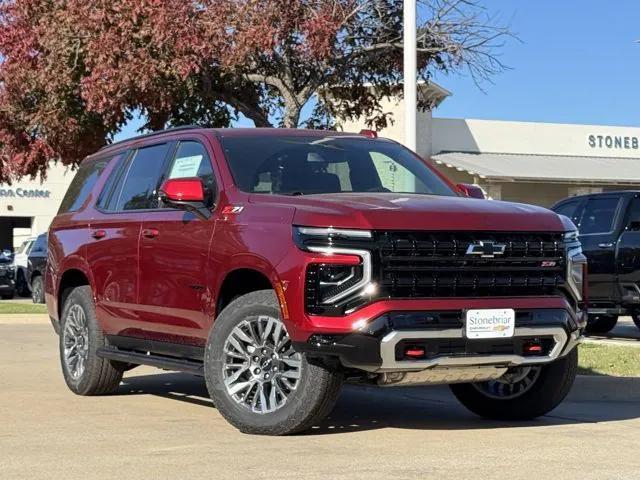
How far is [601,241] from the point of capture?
1481 centimetres

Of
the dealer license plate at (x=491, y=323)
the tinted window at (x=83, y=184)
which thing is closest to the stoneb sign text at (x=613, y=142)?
the tinted window at (x=83, y=184)

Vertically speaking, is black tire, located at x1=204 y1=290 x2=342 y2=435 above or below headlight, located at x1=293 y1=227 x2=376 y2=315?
below

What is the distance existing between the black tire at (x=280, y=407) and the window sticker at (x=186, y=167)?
1312 mm

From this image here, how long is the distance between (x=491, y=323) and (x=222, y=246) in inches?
70.0

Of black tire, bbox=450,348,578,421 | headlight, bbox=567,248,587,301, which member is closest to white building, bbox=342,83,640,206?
black tire, bbox=450,348,578,421

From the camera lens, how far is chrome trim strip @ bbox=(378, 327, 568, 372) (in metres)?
6.72

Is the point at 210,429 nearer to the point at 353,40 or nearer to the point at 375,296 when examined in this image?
the point at 375,296

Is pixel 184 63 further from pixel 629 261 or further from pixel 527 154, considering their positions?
pixel 527 154

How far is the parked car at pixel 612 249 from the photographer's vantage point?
47.4 feet

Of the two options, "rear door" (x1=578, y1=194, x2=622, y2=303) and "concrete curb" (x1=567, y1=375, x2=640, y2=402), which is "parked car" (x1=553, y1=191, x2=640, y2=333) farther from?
"concrete curb" (x1=567, y1=375, x2=640, y2=402)

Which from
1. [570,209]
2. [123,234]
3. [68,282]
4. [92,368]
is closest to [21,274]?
[570,209]

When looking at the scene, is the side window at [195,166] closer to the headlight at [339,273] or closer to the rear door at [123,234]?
the rear door at [123,234]

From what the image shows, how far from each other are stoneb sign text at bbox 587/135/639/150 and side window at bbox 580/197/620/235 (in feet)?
71.8

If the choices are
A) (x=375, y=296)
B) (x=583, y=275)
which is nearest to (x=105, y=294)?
(x=375, y=296)
